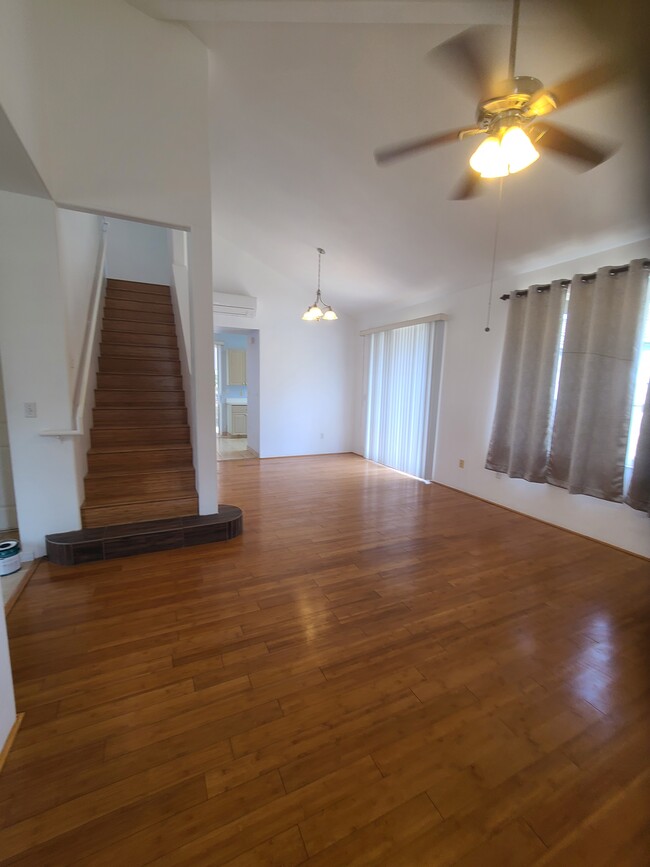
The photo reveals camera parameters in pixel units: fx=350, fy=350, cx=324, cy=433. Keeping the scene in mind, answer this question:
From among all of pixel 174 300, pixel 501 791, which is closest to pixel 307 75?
pixel 174 300

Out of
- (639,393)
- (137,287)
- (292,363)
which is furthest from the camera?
(292,363)

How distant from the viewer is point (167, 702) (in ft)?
4.79

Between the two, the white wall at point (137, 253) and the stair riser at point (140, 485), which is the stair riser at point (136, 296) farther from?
the stair riser at point (140, 485)

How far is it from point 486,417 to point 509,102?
10.5 ft

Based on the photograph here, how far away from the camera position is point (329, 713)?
1.44 meters

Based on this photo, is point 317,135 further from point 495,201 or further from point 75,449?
point 75,449

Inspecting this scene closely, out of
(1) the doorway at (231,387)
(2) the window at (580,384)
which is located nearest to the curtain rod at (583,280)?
(2) the window at (580,384)

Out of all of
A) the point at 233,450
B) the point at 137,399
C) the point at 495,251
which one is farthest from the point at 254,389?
Result: the point at 495,251

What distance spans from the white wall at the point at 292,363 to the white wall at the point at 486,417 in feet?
5.16

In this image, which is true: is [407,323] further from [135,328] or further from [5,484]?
[5,484]

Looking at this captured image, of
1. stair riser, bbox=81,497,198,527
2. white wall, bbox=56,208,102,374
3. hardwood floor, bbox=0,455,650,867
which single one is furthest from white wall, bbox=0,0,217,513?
hardwood floor, bbox=0,455,650,867

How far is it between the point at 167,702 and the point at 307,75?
3761 millimetres

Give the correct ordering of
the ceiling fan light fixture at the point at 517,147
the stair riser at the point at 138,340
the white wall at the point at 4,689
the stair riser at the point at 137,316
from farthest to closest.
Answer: the stair riser at the point at 137,316 < the stair riser at the point at 138,340 < the ceiling fan light fixture at the point at 517,147 < the white wall at the point at 4,689

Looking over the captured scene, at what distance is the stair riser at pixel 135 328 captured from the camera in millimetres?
4348
